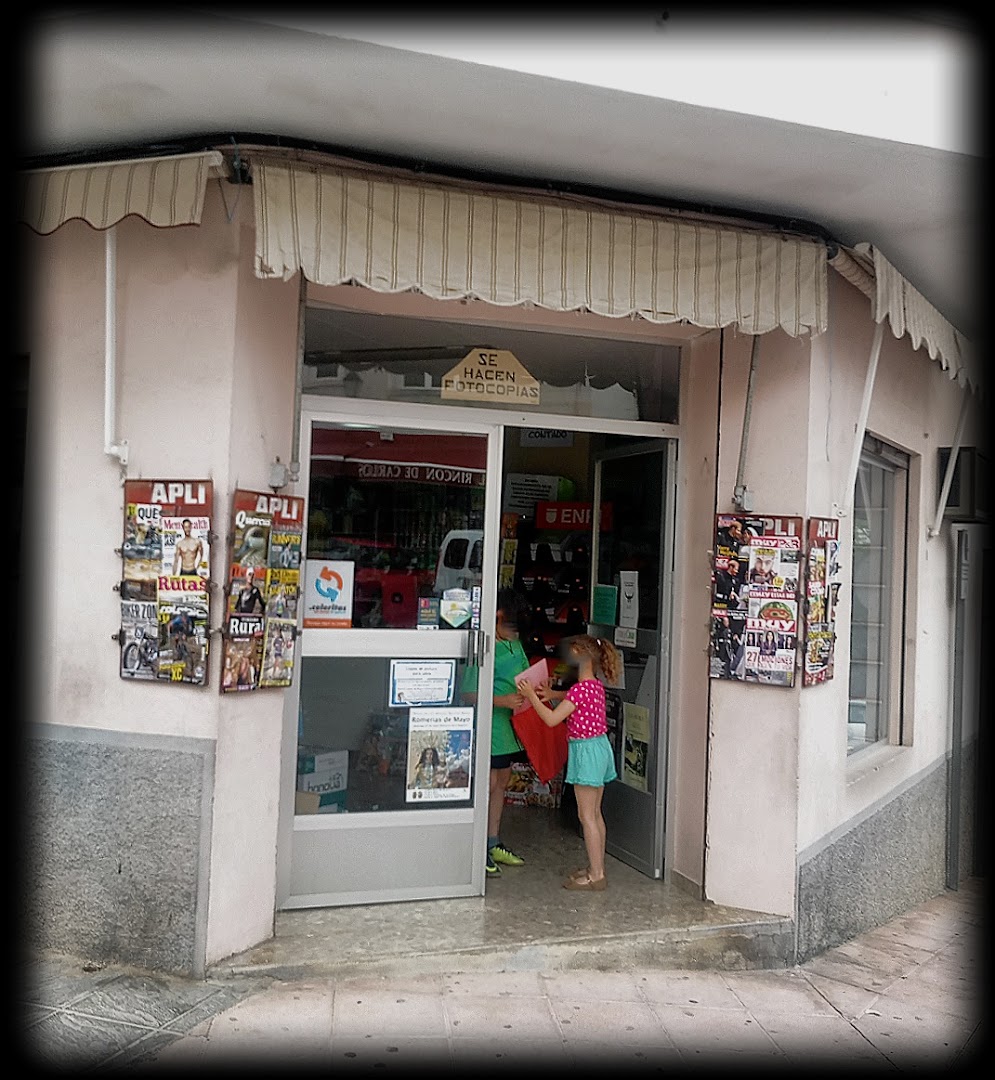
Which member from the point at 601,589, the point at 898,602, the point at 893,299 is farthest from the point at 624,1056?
the point at 898,602

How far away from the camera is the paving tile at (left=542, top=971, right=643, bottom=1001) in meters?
4.25

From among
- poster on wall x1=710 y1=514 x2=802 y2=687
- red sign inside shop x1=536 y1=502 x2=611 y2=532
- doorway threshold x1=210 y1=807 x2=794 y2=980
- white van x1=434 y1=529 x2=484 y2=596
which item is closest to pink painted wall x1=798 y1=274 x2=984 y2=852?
poster on wall x1=710 y1=514 x2=802 y2=687

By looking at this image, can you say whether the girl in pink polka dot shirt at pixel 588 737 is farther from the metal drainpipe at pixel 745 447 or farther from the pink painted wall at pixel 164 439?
the pink painted wall at pixel 164 439

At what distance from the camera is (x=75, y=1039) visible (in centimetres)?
362

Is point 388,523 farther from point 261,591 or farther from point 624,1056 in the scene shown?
point 624,1056

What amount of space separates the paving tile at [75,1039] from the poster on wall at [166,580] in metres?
1.27

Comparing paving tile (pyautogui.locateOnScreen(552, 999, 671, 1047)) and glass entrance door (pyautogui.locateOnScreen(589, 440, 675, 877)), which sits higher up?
glass entrance door (pyautogui.locateOnScreen(589, 440, 675, 877))

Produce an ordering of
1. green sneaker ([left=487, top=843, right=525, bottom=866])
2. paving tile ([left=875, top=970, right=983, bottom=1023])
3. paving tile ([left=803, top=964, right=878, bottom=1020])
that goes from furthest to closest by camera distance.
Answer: green sneaker ([left=487, top=843, right=525, bottom=866]) → paving tile ([left=875, top=970, right=983, bottom=1023]) → paving tile ([left=803, top=964, right=878, bottom=1020])

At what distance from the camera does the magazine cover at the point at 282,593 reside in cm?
435

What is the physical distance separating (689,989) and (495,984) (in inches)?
34.1

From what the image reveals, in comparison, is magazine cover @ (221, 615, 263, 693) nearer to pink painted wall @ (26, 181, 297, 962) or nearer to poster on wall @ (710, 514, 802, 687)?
pink painted wall @ (26, 181, 297, 962)

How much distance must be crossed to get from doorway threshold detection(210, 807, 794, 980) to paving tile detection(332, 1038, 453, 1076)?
1.76ft

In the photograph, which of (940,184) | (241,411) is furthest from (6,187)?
(940,184)

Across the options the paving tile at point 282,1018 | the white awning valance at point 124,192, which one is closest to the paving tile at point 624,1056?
the paving tile at point 282,1018
